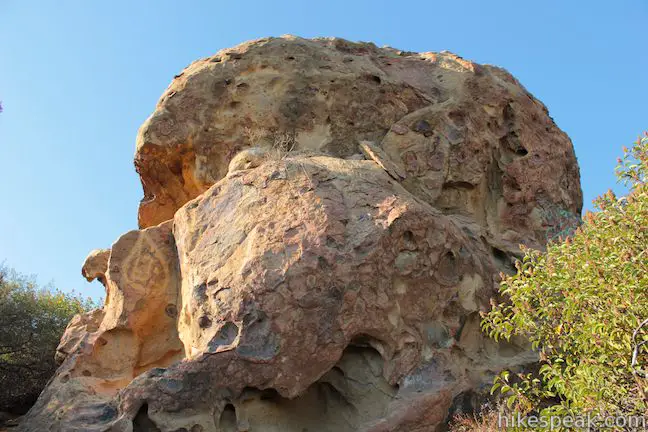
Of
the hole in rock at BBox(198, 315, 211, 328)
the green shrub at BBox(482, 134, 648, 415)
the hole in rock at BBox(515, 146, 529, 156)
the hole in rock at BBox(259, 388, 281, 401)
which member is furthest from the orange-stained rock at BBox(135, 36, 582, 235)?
the green shrub at BBox(482, 134, 648, 415)

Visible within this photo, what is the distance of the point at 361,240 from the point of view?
8172 millimetres

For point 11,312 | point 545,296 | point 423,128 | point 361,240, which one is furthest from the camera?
point 11,312

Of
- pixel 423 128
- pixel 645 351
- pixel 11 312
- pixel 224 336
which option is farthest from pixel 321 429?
pixel 11 312

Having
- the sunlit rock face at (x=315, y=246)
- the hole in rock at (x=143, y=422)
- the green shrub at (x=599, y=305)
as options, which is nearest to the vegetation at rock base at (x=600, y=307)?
the green shrub at (x=599, y=305)

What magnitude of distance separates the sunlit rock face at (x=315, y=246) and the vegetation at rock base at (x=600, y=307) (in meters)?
1.93

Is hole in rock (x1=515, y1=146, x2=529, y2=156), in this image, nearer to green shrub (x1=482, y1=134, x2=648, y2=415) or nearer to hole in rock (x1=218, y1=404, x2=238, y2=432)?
green shrub (x1=482, y1=134, x2=648, y2=415)

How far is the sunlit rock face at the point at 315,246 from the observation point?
25.0ft

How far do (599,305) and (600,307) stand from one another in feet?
0.10

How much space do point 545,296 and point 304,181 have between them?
348 cm

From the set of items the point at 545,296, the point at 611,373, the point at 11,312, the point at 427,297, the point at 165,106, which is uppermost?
the point at 165,106

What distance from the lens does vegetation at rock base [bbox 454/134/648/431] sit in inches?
221

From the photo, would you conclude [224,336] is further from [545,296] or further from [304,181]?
[545,296]

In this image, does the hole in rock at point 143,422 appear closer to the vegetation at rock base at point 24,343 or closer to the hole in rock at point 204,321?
the hole in rock at point 204,321

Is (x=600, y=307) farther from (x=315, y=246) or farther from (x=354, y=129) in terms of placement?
(x=354, y=129)
